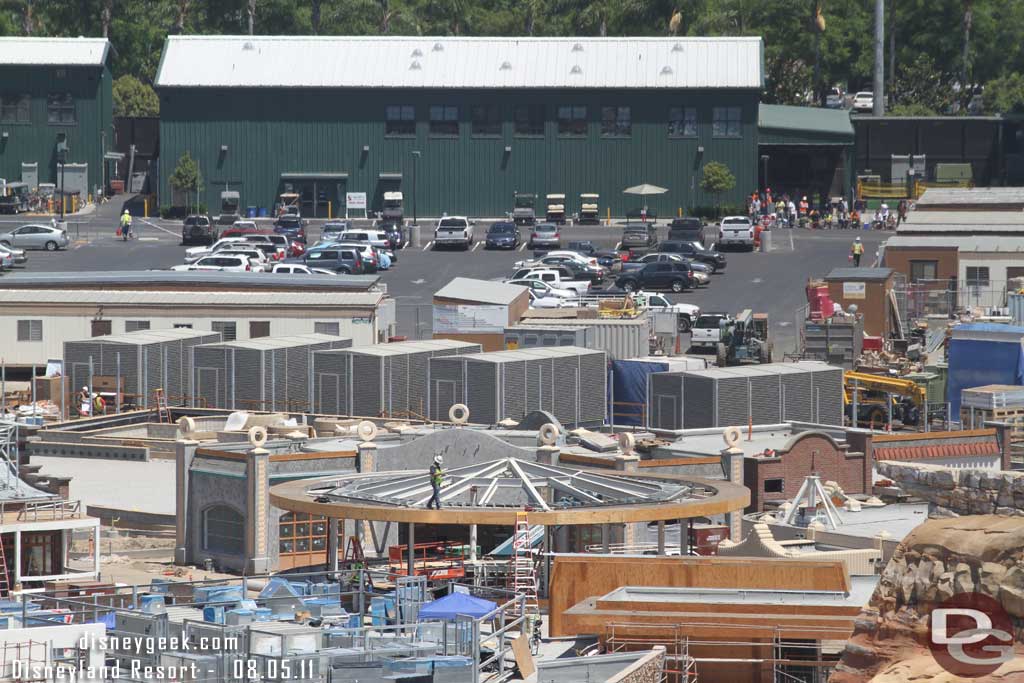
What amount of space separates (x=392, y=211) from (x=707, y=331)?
3548 centimetres

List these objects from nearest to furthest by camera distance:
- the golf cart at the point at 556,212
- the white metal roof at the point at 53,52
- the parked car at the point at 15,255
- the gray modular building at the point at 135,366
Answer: the gray modular building at the point at 135,366 → the parked car at the point at 15,255 → the golf cart at the point at 556,212 → the white metal roof at the point at 53,52

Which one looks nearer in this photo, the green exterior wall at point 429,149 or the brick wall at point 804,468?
the brick wall at point 804,468

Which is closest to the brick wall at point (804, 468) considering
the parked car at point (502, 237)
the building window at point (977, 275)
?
the building window at point (977, 275)

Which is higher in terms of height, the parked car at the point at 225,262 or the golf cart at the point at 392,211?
the golf cart at the point at 392,211

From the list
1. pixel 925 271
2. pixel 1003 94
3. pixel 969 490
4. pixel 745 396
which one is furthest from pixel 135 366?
pixel 1003 94

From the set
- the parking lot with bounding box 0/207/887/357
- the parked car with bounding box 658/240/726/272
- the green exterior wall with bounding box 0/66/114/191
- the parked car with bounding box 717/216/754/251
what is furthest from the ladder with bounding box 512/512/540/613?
the green exterior wall with bounding box 0/66/114/191

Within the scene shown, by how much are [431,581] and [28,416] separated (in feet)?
102

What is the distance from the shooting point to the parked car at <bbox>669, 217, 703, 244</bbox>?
336ft

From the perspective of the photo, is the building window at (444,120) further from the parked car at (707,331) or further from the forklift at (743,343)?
the forklift at (743,343)

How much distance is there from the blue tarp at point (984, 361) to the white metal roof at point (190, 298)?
71.2ft

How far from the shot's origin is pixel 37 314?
75.8m

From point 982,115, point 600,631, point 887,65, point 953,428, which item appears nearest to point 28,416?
point 953,428

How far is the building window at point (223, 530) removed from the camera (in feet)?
165

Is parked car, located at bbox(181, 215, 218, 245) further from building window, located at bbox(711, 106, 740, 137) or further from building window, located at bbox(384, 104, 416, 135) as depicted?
building window, located at bbox(711, 106, 740, 137)
